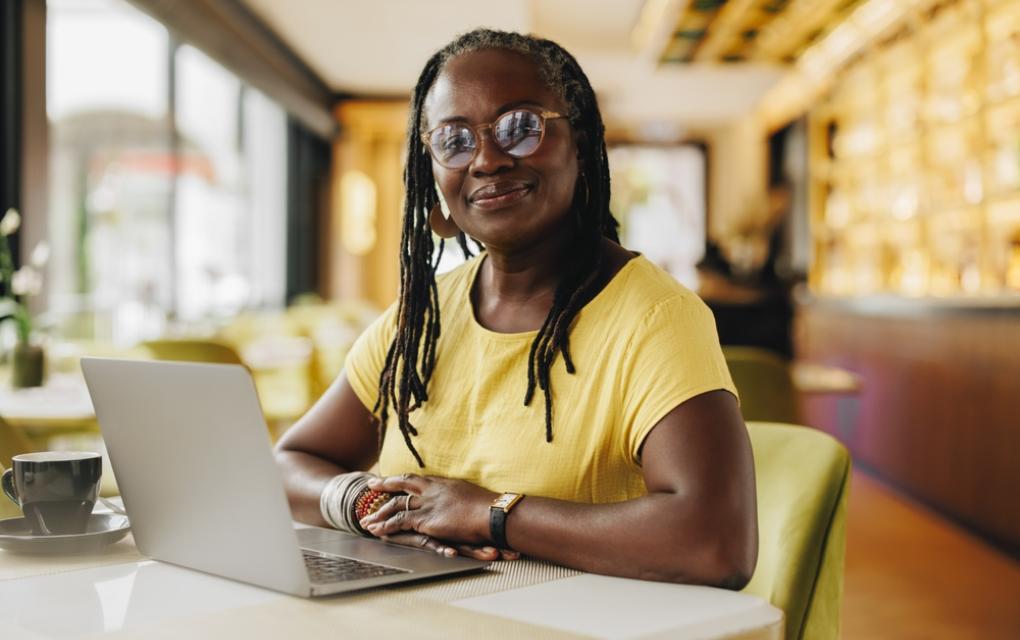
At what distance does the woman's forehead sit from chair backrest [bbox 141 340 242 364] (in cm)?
197

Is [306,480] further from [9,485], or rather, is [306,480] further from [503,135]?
[503,135]

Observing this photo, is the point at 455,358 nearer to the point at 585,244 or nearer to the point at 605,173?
the point at 585,244

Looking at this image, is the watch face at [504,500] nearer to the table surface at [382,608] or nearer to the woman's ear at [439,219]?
the table surface at [382,608]

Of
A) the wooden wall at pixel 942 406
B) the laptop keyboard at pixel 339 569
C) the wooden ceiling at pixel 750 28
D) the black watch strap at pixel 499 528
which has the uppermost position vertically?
the wooden ceiling at pixel 750 28

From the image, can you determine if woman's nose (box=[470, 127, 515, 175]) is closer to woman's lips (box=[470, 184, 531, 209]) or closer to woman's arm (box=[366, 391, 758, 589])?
woman's lips (box=[470, 184, 531, 209])

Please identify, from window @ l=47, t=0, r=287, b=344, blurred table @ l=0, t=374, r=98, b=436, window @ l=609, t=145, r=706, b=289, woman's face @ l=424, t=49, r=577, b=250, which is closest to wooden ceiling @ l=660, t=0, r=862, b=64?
window @ l=47, t=0, r=287, b=344

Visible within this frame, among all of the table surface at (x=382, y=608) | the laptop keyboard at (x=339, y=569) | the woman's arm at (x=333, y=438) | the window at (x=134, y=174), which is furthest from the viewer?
the window at (x=134, y=174)

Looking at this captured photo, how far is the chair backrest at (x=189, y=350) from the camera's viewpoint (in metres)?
3.12

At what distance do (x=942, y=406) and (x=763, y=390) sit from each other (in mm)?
2656

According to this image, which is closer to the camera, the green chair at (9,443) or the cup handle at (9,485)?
the cup handle at (9,485)

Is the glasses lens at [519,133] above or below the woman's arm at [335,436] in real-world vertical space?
above

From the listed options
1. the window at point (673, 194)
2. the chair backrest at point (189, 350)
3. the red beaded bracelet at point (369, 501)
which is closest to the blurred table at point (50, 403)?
the chair backrest at point (189, 350)

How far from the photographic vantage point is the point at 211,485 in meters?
0.98

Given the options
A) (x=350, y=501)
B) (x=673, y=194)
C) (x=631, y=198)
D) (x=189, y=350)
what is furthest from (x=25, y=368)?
(x=673, y=194)
